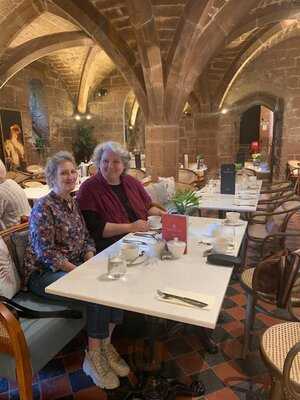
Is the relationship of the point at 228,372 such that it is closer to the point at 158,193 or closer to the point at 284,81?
the point at 158,193

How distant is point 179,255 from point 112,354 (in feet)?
2.44

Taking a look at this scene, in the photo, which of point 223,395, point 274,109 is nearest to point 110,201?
point 223,395

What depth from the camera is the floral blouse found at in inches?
76.4

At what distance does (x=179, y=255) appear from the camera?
5.94 feet

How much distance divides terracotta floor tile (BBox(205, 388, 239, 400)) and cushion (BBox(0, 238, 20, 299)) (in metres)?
1.32

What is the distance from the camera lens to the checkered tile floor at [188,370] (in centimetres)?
180

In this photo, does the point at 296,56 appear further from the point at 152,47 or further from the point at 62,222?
the point at 62,222

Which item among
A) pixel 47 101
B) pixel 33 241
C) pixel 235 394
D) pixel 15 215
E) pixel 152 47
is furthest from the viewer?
pixel 47 101

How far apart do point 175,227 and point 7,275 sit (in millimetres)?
1060

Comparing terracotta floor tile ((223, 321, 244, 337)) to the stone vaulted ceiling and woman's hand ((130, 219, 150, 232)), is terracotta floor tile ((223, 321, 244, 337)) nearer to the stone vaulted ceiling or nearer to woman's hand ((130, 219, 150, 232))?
woman's hand ((130, 219, 150, 232))

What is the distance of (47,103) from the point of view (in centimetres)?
895

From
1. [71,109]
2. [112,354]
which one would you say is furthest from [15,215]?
[71,109]

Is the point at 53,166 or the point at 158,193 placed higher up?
the point at 53,166

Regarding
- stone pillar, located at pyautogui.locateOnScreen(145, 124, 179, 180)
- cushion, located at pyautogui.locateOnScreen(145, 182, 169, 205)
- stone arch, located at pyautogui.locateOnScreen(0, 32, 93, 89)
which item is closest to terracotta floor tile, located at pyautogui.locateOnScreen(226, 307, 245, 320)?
cushion, located at pyautogui.locateOnScreen(145, 182, 169, 205)
